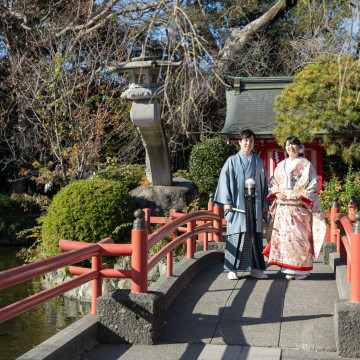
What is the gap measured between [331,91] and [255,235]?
7805 mm

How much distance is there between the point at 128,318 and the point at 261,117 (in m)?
12.2

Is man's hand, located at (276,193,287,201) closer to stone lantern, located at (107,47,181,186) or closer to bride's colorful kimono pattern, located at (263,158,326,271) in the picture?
bride's colorful kimono pattern, located at (263,158,326,271)

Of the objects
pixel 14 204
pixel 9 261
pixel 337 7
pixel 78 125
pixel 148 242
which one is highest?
pixel 337 7

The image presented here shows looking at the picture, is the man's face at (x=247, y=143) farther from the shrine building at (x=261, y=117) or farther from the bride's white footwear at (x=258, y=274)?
the shrine building at (x=261, y=117)

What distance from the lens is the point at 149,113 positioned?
11.3 meters

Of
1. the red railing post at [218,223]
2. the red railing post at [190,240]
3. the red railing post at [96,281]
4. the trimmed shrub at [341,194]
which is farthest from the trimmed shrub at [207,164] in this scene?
the red railing post at [96,281]

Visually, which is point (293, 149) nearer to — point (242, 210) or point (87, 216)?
point (242, 210)

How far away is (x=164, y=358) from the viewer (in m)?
3.83

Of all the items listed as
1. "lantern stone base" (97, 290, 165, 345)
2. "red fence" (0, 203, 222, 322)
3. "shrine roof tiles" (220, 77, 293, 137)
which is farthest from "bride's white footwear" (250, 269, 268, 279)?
"shrine roof tiles" (220, 77, 293, 137)

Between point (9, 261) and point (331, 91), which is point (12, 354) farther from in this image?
point (331, 91)

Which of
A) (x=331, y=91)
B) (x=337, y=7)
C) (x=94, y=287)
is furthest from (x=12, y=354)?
(x=337, y=7)

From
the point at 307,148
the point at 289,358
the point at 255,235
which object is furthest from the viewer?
the point at 307,148

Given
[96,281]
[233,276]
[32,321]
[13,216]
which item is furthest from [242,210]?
[13,216]

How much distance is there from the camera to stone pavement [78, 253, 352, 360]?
3.94m
